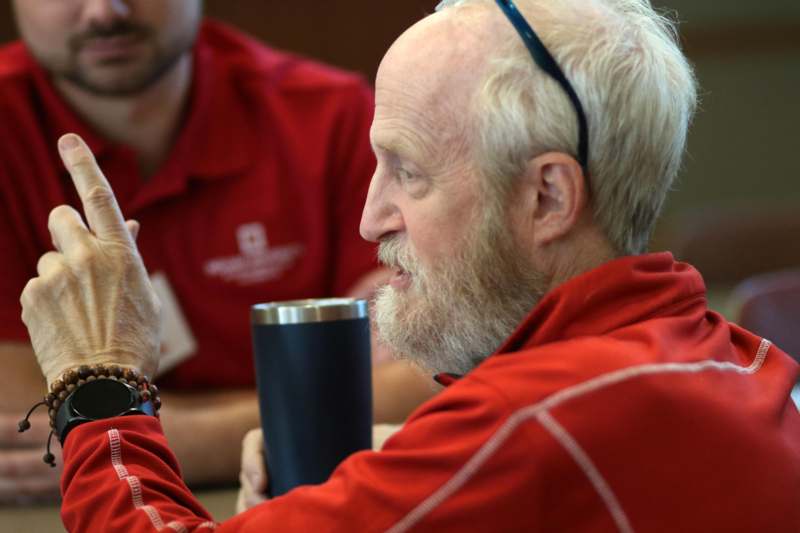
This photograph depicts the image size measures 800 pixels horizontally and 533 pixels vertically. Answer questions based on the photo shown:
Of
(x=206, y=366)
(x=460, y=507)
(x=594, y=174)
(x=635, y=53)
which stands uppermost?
(x=635, y=53)

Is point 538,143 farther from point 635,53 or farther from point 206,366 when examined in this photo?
point 206,366

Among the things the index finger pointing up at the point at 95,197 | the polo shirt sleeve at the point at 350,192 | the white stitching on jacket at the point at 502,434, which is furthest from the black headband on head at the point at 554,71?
the polo shirt sleeve at the point at 350,192

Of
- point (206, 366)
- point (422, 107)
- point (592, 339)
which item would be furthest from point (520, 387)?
point (206, 366)

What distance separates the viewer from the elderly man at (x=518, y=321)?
86 cm

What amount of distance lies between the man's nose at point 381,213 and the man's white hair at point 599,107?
0.39 ft

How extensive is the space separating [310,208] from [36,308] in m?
0.94

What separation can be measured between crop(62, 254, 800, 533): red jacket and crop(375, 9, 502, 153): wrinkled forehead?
210 millimetres

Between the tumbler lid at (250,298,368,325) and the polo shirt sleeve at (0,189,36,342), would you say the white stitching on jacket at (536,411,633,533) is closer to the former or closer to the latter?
the tumbler lid at (250,298,368,325)

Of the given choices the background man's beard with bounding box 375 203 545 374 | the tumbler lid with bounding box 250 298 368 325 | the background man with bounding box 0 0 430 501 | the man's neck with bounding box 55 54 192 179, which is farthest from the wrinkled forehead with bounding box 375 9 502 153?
the man's neck with bounding box 55 54 192 179

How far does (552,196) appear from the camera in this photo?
→ 3.35ft

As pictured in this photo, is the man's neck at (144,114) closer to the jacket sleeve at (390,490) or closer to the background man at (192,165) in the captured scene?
the background man at (192,165)

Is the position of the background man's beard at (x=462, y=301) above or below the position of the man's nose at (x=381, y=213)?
below

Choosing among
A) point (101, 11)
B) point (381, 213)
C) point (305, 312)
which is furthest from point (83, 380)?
point (101, 11)

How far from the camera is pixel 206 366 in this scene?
199 cm
